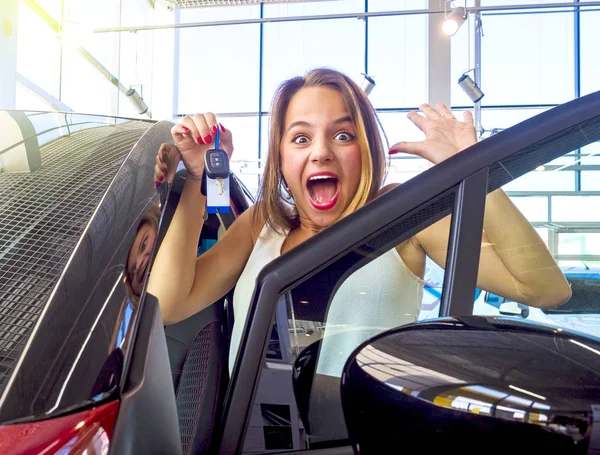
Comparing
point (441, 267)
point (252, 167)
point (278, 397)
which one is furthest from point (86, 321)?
point (252, 167)

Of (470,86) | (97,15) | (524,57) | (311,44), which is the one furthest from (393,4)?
(97,15)

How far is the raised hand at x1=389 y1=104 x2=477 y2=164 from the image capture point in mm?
835

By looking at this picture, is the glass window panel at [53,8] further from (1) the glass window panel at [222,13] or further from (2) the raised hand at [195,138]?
(2) the raised hand at [195,138]

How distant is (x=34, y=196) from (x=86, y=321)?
0.26 m

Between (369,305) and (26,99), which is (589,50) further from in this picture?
(369,305)

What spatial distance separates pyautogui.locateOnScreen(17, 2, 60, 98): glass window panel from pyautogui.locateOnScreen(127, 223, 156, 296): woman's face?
227 inches

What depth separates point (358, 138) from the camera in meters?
1.07

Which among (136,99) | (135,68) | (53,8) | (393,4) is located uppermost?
(393,4)

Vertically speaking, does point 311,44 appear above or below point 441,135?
above

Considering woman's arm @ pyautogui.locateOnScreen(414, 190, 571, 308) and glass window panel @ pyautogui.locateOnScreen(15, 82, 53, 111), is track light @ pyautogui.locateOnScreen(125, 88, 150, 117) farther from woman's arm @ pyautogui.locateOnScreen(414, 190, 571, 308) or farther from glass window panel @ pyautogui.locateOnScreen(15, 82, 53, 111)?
woman's arm @ pyautogui.locateOnScreen(414, 190, 571, 308)

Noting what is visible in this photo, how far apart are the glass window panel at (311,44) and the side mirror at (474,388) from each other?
9.65m

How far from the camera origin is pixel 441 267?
0.60m

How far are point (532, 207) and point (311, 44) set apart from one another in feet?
33.1

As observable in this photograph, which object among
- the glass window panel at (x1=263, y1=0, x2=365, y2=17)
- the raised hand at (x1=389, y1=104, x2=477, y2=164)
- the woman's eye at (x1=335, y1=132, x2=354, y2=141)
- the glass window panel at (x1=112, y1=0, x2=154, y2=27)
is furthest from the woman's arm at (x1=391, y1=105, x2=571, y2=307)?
the glass window panel at (x1=263, y1=0, x2=365, y2=17)
